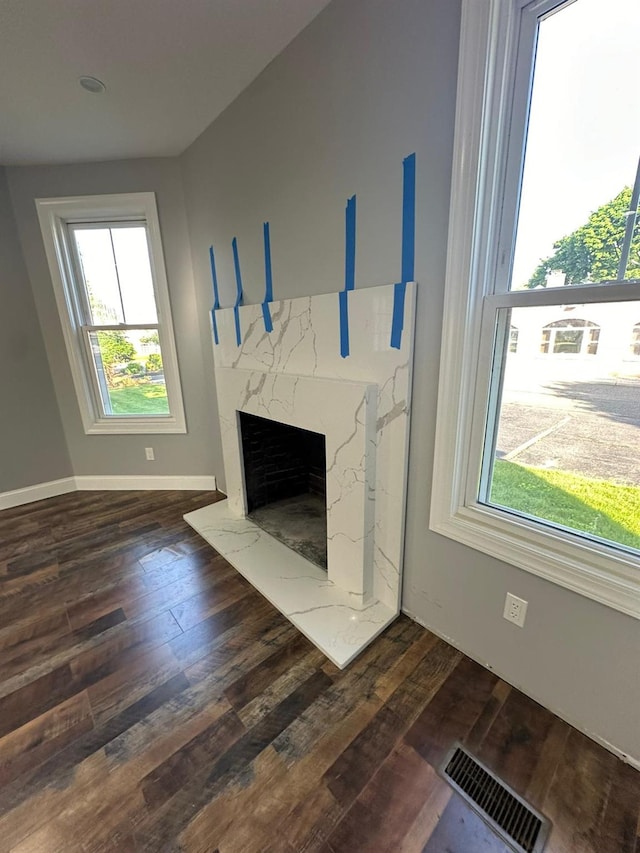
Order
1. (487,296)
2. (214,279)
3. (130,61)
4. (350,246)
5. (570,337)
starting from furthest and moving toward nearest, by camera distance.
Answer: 1. (214,279)
2. (130,61)
3. (350,246)
4. (487,296)
5. (570,337)

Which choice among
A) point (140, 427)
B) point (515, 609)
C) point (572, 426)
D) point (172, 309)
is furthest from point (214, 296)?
point (515, 609)

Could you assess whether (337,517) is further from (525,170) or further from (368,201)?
(525,170)

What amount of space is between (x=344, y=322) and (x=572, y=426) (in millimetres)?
951

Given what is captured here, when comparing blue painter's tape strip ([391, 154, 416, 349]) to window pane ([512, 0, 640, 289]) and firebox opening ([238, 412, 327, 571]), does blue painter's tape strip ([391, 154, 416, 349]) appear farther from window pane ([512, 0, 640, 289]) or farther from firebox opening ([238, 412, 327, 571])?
firebox opening ([238, 412, 327, 571])

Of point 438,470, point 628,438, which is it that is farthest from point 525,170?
point 438,470

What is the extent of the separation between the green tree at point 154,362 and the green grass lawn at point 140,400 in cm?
15

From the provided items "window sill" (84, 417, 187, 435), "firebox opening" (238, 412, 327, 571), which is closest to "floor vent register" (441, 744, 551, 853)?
"firebox opening" (238, 412, 327, 571)

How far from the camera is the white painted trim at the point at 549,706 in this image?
43.6 inches

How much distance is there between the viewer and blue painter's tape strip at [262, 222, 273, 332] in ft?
6.19

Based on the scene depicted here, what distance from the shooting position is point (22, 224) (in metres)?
2.62

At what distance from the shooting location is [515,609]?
50.3 inches

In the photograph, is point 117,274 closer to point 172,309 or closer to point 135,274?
point 135,274

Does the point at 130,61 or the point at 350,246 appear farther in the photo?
the point at 130,61

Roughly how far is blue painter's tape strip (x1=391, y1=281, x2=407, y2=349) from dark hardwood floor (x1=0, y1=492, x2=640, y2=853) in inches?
51.4
